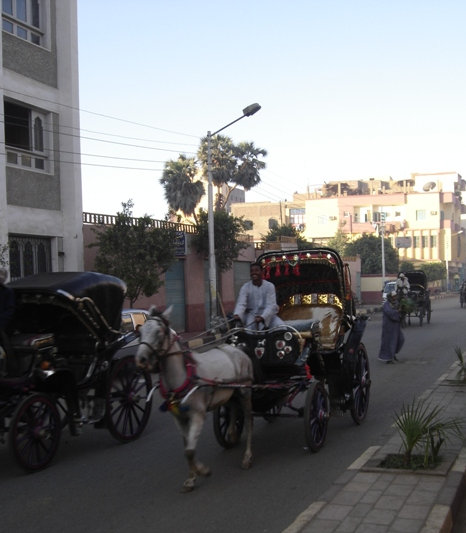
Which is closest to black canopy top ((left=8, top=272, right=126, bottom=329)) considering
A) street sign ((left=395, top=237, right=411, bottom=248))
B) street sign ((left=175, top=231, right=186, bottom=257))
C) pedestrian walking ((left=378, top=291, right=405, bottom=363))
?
pedestrian walking ((left=378, top=291, right=405, bottom=363))

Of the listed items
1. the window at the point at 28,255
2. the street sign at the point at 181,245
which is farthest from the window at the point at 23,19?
the street sign at the point at 181,245

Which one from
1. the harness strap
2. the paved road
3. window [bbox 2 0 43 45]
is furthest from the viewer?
window [bbox 2 0 43 45]

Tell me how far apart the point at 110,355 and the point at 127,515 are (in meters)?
3.09

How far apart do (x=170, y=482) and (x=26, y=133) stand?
1545 cm

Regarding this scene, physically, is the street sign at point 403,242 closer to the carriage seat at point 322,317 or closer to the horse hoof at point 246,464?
the carriage seat at point 322,317

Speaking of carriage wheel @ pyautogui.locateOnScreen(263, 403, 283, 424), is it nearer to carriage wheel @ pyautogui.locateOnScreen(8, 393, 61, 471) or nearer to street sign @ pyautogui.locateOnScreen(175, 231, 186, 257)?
carriage wheel @ pyautogui.locateOnScreen(8, 393, 61, 471)

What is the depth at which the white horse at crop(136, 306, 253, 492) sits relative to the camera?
6.05 m

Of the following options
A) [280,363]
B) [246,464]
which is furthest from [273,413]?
[246,464]

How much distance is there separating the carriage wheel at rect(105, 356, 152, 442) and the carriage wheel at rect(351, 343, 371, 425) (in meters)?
2.73

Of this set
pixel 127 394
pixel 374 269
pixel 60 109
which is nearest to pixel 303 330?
pixel 127 394

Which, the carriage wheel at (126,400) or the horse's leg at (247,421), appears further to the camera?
the carriage wheel at (126,400)

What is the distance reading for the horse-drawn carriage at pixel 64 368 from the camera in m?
7.09

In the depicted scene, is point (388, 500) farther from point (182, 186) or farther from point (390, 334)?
point (182, 186)

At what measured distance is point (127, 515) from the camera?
565 centimetres
